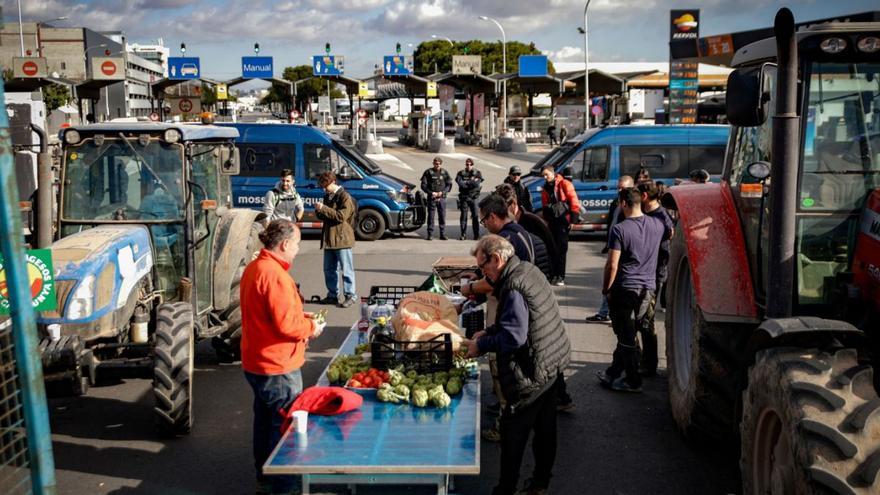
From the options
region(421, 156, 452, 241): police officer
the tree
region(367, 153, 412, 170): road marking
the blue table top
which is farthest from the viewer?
the tree

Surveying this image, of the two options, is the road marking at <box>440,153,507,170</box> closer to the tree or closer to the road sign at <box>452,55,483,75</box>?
the road sign at <box>452,55,483,75</box>

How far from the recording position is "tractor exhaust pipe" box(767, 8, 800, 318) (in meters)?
4.39

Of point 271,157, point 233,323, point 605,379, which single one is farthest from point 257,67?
point 605,379

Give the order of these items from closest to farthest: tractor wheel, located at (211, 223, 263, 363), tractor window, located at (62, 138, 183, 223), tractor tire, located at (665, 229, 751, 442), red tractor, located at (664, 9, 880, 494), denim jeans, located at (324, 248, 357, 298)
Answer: red tractor, located at (664, 9, 880, 494) < tractor tire, located at (665, 229, 751, 442) < tractor window, located at (62, 138, 183, 223) < tractor wheel, located at (211, 223, 263, 363) < denim jeans, located at (324, 248, 357, 298)

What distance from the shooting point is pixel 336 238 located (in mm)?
11562

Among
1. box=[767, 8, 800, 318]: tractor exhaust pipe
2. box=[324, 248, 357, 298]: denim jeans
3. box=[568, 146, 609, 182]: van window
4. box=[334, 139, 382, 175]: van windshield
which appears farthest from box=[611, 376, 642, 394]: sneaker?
box=[334, 139, 382, 175]: van windshield

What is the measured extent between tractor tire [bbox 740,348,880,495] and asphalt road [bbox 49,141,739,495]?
1.71 meters

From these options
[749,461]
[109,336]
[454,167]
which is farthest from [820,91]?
[454,167]

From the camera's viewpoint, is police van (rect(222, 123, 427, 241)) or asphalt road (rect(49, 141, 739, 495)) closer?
asphalt road (rect(49, 141, 739, 495))

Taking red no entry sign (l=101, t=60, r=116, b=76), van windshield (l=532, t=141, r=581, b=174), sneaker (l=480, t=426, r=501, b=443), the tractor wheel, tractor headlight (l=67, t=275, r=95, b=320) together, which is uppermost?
red no entry sign (l=101, t=60, r=116, b=76)

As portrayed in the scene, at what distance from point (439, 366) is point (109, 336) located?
2638mm

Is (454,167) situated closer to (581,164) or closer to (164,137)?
(581,164)

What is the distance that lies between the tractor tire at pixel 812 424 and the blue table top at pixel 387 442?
1.44 metres

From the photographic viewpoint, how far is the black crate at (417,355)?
5.93 m
